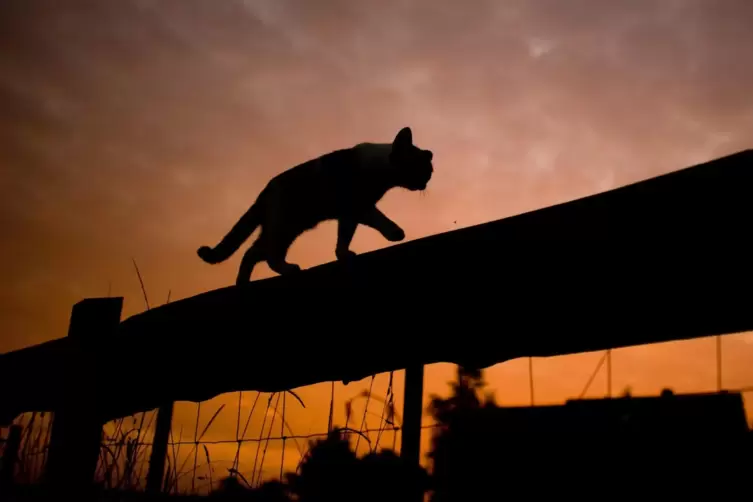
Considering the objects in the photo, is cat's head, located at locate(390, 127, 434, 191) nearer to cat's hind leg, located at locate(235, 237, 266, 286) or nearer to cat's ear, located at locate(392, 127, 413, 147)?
cat's ear, located at locate(392, 127, 413, 147)

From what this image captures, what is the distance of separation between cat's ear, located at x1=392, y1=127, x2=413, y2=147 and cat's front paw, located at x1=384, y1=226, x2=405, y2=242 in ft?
1.95

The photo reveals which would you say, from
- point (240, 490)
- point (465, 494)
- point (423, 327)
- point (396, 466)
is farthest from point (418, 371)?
point (465, 494)

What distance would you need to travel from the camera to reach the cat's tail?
15.4 ft

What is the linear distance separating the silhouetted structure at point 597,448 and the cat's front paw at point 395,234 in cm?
331

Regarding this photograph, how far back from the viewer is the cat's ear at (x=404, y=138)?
455 cm

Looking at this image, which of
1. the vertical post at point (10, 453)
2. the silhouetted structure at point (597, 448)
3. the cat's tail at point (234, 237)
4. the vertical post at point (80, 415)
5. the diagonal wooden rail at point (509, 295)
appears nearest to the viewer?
the silhouetted structure at point (597, 448)

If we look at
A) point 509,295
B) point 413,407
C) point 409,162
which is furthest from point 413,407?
point 409,162

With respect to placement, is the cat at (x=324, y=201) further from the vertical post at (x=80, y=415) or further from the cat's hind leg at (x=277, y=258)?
the vertical post at (x=80, y=415)

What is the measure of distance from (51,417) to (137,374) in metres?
0.88

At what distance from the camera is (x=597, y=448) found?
974 mm

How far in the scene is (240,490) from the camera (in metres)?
1.67

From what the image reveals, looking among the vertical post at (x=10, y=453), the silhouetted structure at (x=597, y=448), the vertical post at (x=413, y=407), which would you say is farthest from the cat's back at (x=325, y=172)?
the silhouetted structure at (x=597, y=448)

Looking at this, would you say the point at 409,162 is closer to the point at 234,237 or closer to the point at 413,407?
the point at 234,237

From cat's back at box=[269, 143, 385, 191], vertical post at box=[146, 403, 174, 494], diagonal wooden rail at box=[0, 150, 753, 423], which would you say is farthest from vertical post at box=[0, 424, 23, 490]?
cat's back at box=[269, 143, 385, 191]
